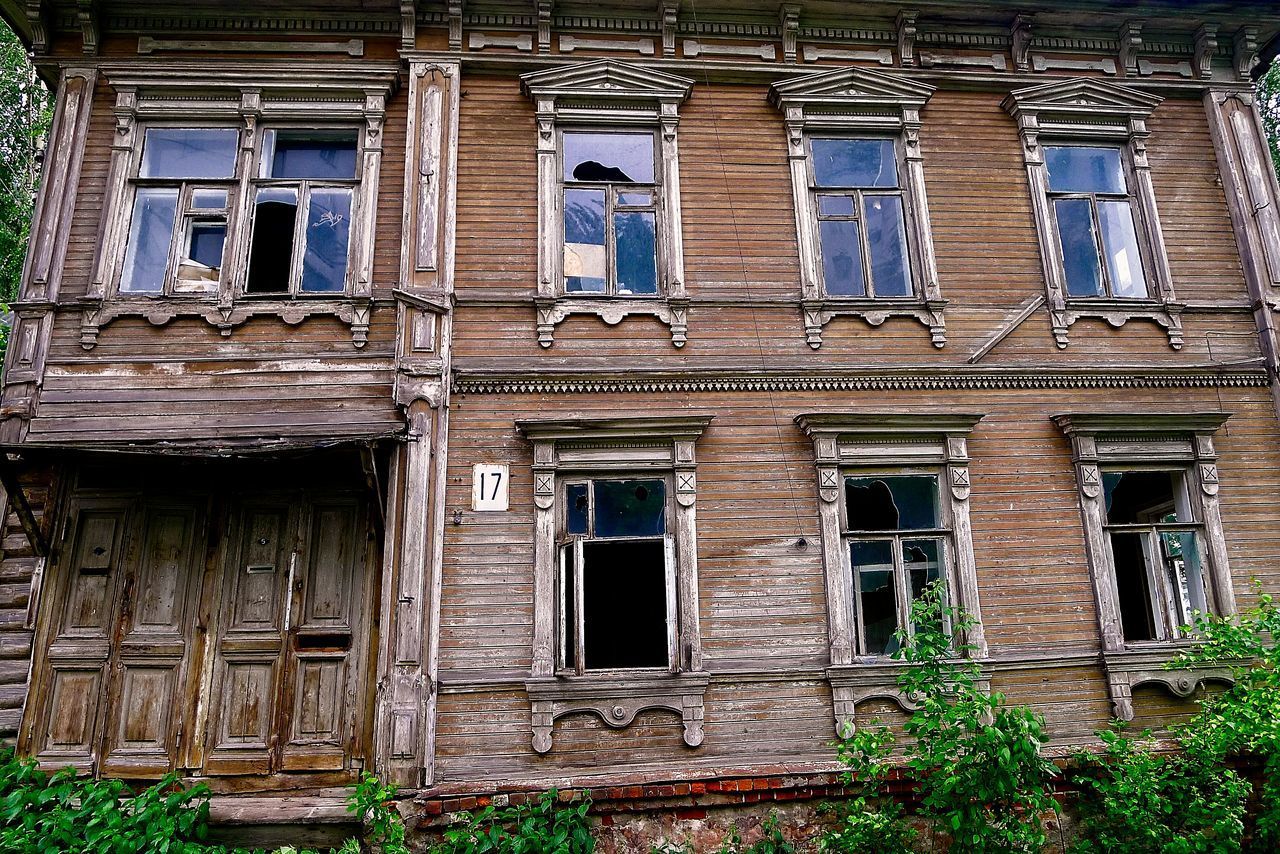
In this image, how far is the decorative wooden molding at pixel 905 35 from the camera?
8.50m

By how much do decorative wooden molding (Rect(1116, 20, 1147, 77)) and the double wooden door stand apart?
927cm

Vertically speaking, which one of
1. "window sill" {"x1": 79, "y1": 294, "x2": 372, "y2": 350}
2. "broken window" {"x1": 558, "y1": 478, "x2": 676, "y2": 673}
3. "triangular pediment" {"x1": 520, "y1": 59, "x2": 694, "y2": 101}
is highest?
"triangular pediment" {"x1": 520, "y1": 59, "x2": 694, "y2": 101}

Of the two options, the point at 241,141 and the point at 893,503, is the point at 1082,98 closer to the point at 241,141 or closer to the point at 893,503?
the point at 893,503

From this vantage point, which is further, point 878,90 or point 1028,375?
point 878,90

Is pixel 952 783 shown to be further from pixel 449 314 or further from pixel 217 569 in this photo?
pixel 217 569

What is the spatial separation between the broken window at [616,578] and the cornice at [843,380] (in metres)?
0.92

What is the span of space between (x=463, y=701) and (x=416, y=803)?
32.2 inches

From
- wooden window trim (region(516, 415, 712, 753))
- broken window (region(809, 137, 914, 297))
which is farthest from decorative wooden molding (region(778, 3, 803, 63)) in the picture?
wooden window trim (region(516, 415, 712, 753))

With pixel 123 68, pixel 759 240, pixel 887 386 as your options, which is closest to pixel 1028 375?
pixel 887 386

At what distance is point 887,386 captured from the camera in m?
7.69

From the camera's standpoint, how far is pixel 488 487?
714cm

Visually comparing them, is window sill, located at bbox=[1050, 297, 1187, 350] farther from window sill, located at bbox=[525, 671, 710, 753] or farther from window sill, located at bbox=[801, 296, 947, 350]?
window sill, located at bbox=[525, 671, 710, 753]

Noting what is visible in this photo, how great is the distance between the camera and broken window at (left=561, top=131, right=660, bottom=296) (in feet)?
25.9

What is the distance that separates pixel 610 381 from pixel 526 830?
148 inches
